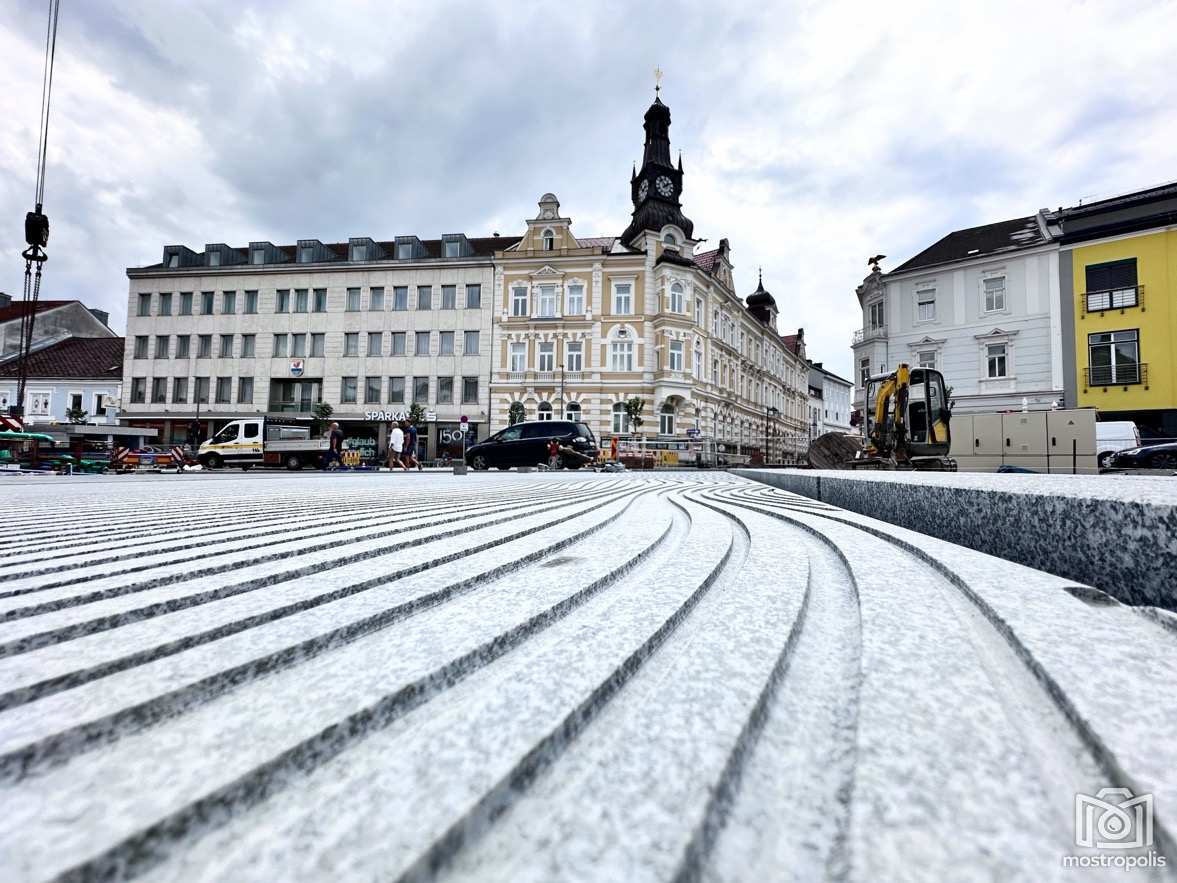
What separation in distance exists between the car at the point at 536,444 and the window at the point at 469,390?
12259 mm

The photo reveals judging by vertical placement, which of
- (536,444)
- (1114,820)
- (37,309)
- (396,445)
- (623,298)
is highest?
(37,309)

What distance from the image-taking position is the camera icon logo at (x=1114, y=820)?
52 centimetres

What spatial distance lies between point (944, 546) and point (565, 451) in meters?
14.7

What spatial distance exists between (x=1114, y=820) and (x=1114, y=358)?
26827 mm

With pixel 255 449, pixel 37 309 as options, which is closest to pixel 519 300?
pixel 255 449

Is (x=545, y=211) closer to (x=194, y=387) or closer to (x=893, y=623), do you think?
(x=194, y=387)

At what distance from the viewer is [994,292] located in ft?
74.1

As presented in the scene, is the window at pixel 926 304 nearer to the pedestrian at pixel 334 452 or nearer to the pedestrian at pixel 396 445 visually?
the pedestrian at pixel 396 445

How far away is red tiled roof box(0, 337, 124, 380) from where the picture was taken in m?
35.3

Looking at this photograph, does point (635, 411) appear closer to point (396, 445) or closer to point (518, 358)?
point (518, 358)

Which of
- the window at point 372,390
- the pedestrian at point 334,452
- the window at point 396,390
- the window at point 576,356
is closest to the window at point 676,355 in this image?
the window at point 576,356

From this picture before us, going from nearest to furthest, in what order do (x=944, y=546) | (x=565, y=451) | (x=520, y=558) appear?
(x=520, y=558) < (x=944, y=546) < (x=565, y=451)

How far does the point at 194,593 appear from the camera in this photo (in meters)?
1.23

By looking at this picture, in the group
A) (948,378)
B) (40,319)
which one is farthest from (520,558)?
(40,319)
